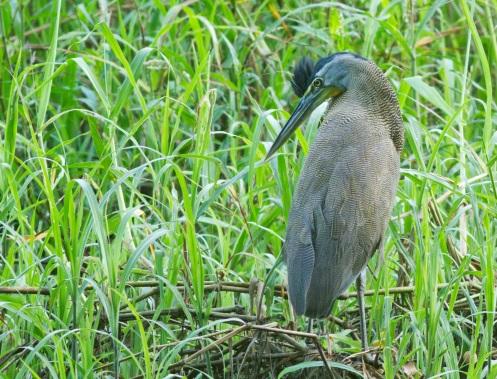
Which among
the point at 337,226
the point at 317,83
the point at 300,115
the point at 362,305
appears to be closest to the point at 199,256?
the point at 337,226

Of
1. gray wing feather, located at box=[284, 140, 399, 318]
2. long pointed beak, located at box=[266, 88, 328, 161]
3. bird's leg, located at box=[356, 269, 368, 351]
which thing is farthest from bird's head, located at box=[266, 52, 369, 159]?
bird's leg, located at box=[356, 269, 368, 351]

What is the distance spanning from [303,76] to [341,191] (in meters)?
0.54

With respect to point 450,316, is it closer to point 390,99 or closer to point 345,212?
point 345,212

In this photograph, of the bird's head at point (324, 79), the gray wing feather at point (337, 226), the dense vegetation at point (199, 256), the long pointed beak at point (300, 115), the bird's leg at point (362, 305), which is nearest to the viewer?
the dense vegetation at point (199, 256)

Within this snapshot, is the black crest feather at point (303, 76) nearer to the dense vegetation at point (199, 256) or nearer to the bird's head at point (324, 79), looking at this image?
the bird's head at point (324, 79)

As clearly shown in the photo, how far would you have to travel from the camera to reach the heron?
3.72m

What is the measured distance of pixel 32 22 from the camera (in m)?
6.31

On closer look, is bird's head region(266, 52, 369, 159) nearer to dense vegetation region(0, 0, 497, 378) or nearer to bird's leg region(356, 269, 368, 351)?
dense vegetation region(0, 0, 497, 378)

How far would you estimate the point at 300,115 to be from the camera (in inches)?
161

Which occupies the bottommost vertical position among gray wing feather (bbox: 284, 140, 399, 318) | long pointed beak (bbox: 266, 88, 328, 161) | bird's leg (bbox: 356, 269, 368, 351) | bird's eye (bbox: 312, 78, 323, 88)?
bird's leg (bbox: 356, 269, 368, 351)

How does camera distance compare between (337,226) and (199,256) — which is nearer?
(199,256)

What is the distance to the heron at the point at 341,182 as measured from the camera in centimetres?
372

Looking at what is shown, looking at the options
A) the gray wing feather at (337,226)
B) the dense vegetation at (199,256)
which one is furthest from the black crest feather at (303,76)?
the gray wing feather at (337,226)

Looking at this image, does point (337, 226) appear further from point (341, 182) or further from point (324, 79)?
point (324, 79)
